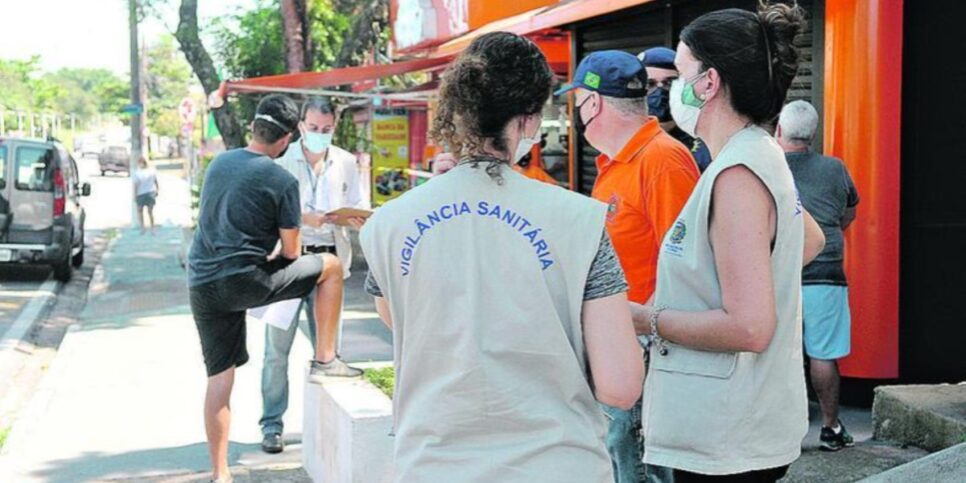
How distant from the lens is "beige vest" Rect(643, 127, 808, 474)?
8.53 feet

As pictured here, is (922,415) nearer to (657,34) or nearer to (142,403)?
(657,34)

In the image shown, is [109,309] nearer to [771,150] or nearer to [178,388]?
[178,388]

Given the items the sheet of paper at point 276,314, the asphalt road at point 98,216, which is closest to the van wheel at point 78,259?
the asphalt road at point 98,216

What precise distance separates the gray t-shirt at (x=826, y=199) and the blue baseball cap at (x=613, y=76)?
2.41 metres

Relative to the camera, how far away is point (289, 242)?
5777 mm

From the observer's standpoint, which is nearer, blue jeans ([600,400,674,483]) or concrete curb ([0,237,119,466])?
blue jeans ([600,400,674,483])

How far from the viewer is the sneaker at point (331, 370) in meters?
6.17

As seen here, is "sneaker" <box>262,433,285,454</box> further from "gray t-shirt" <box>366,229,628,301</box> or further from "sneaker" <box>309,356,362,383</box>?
"gray t-shirt" <box>366,229,628,301</box>

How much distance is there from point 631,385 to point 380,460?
10.2ft

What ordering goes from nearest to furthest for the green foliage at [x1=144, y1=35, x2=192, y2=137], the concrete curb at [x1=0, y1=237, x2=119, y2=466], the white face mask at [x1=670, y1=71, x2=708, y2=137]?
the white face mask at [x1=670, y1=71, x2=708, y2=137]
the concrete curb at [x1=0, y1=237, x2=119, y2=466]
the green foliage at [x1=144, y1=35, x2=192, y2=137]

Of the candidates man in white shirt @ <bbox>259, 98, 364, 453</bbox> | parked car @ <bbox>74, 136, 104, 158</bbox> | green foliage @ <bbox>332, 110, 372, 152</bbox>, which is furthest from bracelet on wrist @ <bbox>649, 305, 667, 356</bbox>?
parked car @ <bbox>74, 136, 104, 158</bbox>

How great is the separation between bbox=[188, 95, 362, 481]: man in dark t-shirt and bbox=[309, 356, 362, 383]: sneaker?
445mm

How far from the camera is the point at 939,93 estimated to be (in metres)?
6.68

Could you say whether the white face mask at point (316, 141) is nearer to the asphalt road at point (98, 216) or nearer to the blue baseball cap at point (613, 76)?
the blue baseball cap at point (613, 76)
